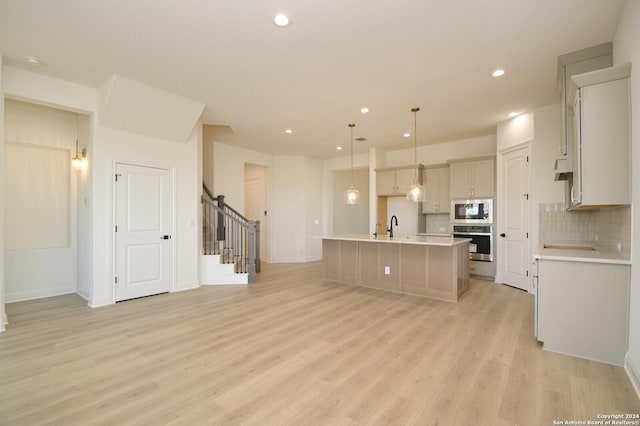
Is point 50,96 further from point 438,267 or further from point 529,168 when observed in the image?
point 529,168

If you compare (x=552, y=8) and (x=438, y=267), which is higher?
(x=552, y=8)

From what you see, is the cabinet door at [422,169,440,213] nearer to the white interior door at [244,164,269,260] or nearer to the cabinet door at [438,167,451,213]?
the cabinet door at [438,167,451,213]

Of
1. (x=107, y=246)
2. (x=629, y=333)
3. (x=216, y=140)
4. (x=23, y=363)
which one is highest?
(x=216, y=140)

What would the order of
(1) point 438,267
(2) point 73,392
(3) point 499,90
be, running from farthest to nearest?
(1) point 438,267 → (3) point 499,90 → (2) point 73,392

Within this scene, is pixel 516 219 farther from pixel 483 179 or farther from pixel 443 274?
pixel 443 274

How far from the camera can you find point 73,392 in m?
2.13

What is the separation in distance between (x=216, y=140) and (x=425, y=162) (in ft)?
17.5

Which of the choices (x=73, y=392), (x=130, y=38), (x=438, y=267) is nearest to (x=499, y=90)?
(x=438, y=267)

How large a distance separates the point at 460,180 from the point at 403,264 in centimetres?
271

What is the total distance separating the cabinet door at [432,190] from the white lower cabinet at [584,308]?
407 centimetres

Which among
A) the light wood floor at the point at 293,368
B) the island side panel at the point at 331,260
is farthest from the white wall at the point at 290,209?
the light wood floor at the point at 293,368

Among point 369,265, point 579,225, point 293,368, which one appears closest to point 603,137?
point 579,225

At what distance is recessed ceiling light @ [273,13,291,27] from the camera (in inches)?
Result: 101

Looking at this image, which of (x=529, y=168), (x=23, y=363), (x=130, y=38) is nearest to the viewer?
(x=23, y=363)
